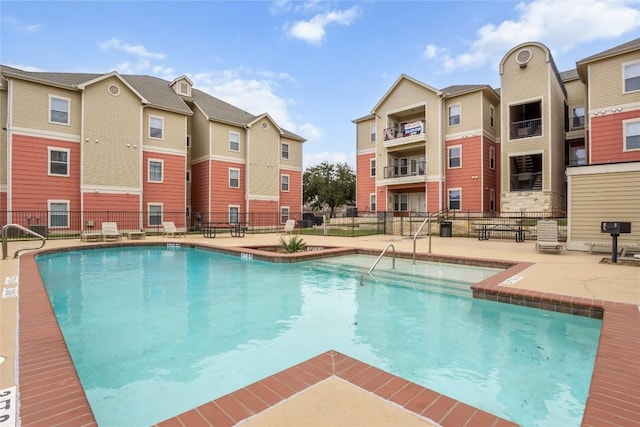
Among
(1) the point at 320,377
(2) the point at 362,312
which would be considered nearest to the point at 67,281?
(2) the point at 362,312

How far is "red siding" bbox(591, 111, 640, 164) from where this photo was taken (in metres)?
14.9

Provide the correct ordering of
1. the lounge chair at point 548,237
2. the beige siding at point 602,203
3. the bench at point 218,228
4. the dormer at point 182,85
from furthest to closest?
the dormer at point 182,85, the bench at point 218,228, the lounge chair at point 548,237, the beige siding at point 602,203

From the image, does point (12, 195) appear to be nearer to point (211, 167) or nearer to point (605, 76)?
point (211, 167)

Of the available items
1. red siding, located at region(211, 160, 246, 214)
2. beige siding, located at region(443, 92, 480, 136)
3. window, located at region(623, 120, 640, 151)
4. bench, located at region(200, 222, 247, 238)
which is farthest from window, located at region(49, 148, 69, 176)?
window, located at region(623, 120, 640, 151)

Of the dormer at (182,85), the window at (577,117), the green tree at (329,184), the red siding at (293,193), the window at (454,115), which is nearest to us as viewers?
the window at (577,117)

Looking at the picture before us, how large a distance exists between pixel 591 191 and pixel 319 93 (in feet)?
61.8

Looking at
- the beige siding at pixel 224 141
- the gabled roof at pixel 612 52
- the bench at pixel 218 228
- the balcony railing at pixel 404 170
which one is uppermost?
the gabled roof at pixel 612 52

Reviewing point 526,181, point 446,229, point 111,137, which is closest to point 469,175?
point 526,181

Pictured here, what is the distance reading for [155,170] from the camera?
789 inches

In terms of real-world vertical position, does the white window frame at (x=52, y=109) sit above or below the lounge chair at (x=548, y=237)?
above

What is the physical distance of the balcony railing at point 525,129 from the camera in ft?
63.6

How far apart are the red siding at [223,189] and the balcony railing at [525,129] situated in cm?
1861

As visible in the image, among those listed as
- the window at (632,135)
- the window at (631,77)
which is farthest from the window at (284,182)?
the window at (631,77)

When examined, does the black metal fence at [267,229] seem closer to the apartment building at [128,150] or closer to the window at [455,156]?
the apartment building at [128,150]
